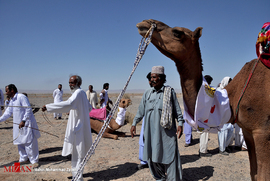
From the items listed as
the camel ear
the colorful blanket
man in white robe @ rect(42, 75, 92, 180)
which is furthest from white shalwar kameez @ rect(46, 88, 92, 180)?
the colorful blanket

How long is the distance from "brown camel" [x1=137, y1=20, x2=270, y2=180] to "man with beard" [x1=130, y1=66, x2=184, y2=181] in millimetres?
1155

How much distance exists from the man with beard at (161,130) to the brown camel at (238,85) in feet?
3.79

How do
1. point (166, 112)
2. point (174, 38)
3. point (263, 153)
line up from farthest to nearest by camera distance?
point (166, 112) < point (174, 38) < point (263, 153)

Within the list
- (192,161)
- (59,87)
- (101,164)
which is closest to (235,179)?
(192,161)

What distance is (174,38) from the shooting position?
2.17 meters

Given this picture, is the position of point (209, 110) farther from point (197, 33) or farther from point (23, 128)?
point (23, 128)

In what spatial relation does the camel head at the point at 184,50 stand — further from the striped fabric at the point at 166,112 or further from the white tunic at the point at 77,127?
the white tunic at the point at 77,127

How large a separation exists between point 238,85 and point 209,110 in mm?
573

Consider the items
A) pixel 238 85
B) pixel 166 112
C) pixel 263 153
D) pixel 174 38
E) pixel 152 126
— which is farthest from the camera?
pixel 152 126

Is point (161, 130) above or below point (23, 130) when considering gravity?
above

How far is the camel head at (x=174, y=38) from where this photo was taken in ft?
7.11

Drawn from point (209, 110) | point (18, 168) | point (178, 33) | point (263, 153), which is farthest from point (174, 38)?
point (18, 168)

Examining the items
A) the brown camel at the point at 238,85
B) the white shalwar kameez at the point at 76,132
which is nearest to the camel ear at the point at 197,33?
the brown camel at the point at 238,85

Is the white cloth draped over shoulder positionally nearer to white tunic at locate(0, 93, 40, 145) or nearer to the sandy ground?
the sandy ground
